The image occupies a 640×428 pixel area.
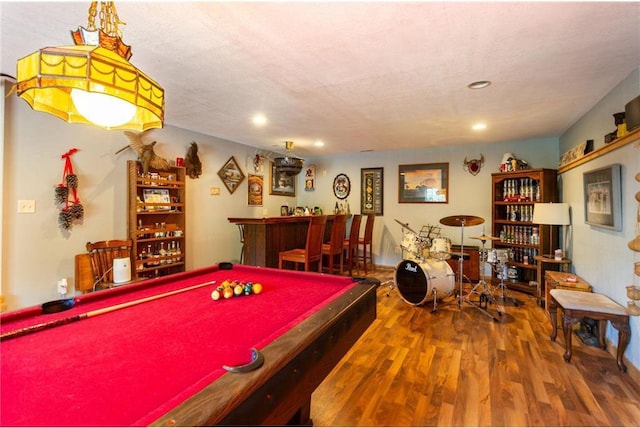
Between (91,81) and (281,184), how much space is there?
5156 mm

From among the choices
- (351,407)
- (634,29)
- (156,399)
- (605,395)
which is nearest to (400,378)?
(351,407)

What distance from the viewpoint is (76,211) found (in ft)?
9.92

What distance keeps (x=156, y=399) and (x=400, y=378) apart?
1.87 metres

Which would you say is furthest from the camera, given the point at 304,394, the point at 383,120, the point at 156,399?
the point at 383,120

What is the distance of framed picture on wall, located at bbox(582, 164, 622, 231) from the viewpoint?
7.89 ft

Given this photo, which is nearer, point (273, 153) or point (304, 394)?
point (304, 394)

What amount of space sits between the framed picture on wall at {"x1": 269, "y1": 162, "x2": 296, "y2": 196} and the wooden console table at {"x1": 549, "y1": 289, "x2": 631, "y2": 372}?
458cm

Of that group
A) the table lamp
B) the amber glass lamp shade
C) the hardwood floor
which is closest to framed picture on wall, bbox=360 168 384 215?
the table lamp

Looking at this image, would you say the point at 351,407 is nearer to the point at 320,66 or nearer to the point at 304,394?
the point at 304,394

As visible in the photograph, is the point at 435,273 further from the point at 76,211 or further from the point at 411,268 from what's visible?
the point at 76,211

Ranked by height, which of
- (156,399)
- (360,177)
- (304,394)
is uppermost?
(360,177)

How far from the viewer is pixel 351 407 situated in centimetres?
185

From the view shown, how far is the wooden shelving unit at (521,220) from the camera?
4.12m

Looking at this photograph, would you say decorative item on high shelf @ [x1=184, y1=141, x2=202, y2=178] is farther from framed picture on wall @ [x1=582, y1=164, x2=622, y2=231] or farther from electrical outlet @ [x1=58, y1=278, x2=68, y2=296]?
framed picture on wall @ [x1=582, y1=164, x2=622, y2=231]
